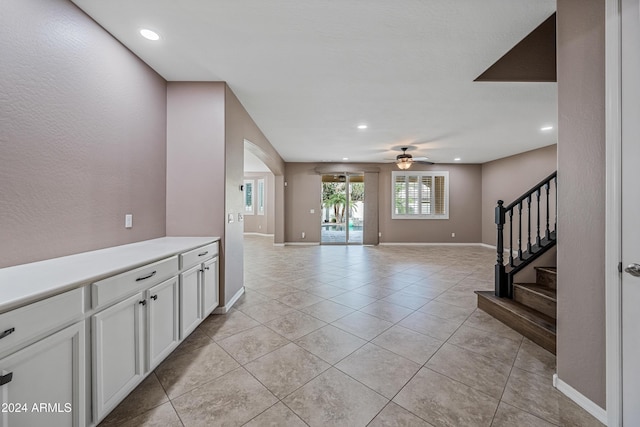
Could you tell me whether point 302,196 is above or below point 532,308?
above

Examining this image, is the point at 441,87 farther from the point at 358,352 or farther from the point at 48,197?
the point at 48,197

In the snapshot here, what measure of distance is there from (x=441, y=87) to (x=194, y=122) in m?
3.02

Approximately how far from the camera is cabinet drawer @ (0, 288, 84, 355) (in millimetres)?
908

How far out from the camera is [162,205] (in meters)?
2.73

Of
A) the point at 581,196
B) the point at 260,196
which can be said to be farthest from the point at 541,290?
the point at 260,196

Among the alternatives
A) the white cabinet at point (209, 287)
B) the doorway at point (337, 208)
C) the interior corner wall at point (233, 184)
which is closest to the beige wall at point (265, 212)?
the doorway at point (337, 208)

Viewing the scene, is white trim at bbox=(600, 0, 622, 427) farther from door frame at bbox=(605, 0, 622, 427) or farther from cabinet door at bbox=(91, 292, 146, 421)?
cabinet door at bbox=(91, 292, 146, 421)

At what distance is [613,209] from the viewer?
1.30 meters

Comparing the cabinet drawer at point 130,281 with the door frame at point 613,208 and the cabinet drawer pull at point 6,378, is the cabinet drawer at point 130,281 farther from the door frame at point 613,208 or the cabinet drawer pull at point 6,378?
the door frame at point 613,208

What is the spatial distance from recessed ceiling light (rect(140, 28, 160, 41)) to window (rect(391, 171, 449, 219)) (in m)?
7.10

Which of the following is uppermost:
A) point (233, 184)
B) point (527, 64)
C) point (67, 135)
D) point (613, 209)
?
point (527, 64)

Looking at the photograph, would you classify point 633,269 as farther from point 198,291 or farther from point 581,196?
point 198,291

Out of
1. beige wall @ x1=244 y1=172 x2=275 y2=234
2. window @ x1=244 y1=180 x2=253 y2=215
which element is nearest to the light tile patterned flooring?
beige wall @ x1=244 y1=172 x2=275 y2=234

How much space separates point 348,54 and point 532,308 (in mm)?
3219
